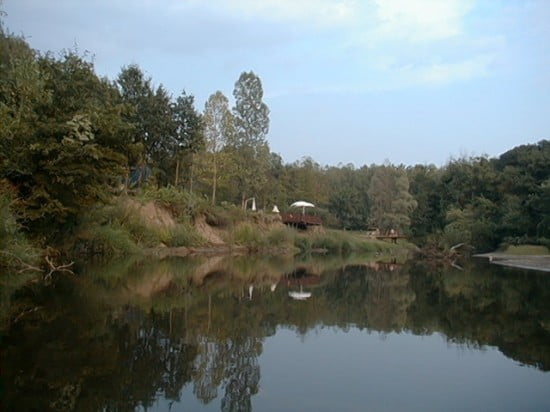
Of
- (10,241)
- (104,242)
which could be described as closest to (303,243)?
(104,242)

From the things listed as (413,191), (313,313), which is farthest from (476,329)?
(413,191)

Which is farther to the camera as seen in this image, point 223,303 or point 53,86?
point 53,86

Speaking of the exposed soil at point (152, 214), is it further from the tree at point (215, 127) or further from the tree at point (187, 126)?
the tree at point (215, 127)

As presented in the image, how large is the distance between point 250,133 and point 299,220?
8357 millimetres

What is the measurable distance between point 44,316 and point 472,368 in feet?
20.6

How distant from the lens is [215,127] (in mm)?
44469

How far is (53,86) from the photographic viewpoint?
2394 centimetres

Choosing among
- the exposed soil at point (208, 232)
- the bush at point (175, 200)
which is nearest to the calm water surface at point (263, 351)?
the bush at point (175, 200)

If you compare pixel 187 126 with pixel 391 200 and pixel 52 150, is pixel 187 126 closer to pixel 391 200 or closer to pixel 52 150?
pixel 52 150

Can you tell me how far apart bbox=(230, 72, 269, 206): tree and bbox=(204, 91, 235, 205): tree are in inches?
33.2

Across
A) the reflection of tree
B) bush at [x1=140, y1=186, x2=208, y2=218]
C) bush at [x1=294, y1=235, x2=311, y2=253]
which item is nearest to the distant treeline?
bush at [x1=140, y1=186, x2=208, y2=218]

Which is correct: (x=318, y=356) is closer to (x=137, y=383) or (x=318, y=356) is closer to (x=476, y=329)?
(x=137, y=383)

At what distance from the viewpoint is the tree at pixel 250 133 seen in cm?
4522

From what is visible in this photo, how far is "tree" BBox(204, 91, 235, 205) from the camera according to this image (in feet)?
143
